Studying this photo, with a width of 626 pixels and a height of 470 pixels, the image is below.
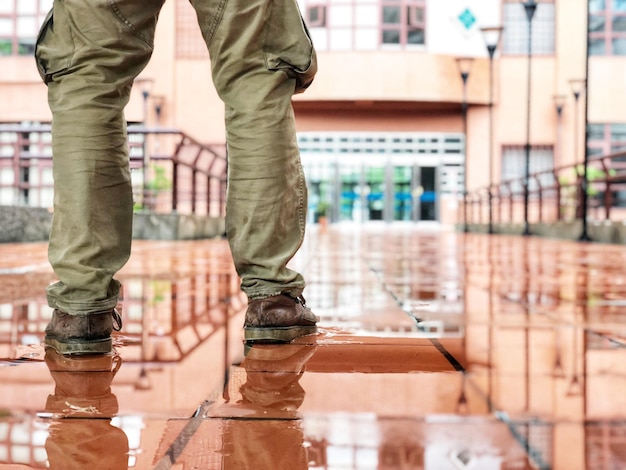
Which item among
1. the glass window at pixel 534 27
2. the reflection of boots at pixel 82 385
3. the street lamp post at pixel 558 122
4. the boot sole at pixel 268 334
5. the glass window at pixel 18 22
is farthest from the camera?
the glass window at pixel 18 22

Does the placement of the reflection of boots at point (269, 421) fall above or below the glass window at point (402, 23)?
below

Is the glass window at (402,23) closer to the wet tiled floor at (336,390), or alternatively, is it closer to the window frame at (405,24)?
the window frame at (405,24)

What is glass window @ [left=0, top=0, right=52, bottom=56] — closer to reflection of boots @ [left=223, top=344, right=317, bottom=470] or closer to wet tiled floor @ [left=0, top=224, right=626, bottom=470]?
wet tiled floor @ [left=0, top=224, right=626, bottom=470]

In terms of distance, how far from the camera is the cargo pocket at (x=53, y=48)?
1.32 m

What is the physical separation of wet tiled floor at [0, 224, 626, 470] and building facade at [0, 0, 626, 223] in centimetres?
1744

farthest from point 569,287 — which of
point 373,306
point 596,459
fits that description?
point 596,459

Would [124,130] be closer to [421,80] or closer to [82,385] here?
[82,385]

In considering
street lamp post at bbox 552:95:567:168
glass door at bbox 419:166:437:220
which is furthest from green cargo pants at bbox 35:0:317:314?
glass door at bbox 419:166:437:220

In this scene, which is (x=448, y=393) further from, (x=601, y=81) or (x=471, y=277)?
(x=601, y=81)

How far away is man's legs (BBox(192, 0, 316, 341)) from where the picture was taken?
4.53 feet

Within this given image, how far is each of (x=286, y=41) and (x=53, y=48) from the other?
42 cm

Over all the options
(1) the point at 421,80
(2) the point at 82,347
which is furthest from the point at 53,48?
(1) the point at 421,80

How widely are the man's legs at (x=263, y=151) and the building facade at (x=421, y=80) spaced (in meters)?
17.6

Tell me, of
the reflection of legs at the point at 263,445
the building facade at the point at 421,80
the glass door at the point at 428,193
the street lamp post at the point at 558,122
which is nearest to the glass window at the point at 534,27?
the building facade at the point at 421,80
